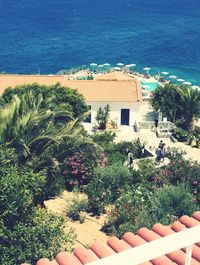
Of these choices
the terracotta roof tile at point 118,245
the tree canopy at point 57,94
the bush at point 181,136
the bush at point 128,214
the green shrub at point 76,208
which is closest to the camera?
the terracotta roof tile at point 118,245


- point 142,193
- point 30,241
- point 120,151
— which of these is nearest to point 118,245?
point 30,241

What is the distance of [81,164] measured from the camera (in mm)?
22156

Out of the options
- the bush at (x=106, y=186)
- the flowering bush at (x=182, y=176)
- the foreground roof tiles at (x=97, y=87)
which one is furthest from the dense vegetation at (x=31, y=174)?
the foreground roof tiles at (x=97, y=87)

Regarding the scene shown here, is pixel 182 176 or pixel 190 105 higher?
pixel 190 105

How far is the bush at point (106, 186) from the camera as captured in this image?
64.7 ft

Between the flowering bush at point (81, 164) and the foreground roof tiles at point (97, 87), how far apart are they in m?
16.1

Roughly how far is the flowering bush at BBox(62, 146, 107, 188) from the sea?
4748 centimetres

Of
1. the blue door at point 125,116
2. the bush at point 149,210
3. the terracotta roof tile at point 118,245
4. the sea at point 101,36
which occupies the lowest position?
the bush at point 149,210

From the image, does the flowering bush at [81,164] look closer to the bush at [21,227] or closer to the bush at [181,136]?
the bush at [21,227]

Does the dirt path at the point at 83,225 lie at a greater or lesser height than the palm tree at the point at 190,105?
lesser

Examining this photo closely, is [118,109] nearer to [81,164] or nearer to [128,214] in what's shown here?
[81,164]

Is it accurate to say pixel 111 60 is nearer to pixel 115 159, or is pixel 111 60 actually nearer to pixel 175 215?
pixel 115 159

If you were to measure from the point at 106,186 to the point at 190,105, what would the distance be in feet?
57.3

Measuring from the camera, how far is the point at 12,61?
83938 mm
